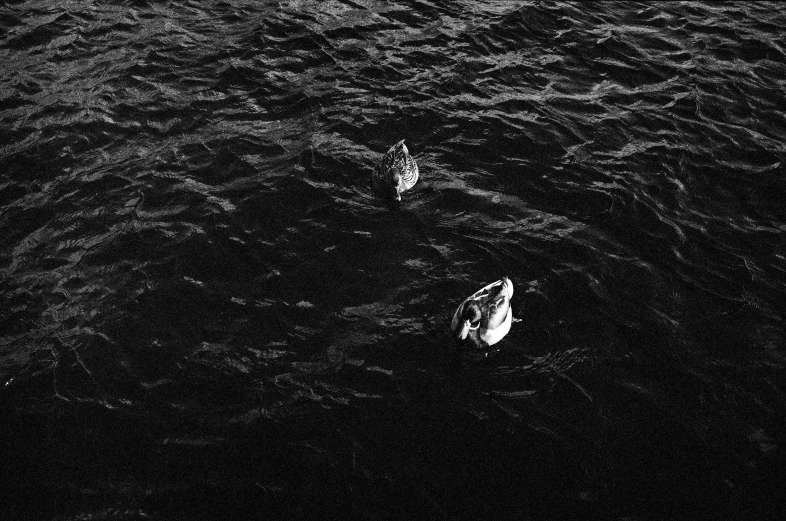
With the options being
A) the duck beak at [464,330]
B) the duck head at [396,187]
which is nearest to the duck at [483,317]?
the duck beak at [464,330]

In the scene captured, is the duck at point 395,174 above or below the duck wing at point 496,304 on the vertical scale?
above

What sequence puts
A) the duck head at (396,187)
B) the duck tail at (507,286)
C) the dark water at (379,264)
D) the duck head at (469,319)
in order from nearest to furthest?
the dark water at (379,264) < the duck head at (469,319) < the duck tail at (507,286) < the duck head at (396,187)

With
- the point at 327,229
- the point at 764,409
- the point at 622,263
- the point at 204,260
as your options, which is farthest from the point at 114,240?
the point at 764,409

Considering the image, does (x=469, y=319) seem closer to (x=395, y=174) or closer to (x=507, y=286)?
(x=507, y=286)

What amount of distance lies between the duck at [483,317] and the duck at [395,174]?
9.27ft

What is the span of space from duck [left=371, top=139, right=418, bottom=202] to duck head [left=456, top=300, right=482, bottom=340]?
3.09 m

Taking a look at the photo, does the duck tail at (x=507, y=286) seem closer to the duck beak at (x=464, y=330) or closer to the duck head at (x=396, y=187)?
the duck beak at (x=464, y=330)

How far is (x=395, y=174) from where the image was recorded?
38.1 feet

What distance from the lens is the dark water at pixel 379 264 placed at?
819cm

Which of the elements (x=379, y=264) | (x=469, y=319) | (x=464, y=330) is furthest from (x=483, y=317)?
(x=379, y=264)

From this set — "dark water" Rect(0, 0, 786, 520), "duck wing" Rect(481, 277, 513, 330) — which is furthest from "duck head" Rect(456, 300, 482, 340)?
"dark water" Rect(0, 0, 786, 520)

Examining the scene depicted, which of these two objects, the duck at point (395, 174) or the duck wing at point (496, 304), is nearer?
the duck wing at point (496, 304)

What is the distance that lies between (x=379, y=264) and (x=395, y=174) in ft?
5.80

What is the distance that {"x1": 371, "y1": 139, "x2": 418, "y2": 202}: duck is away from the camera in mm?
11664
